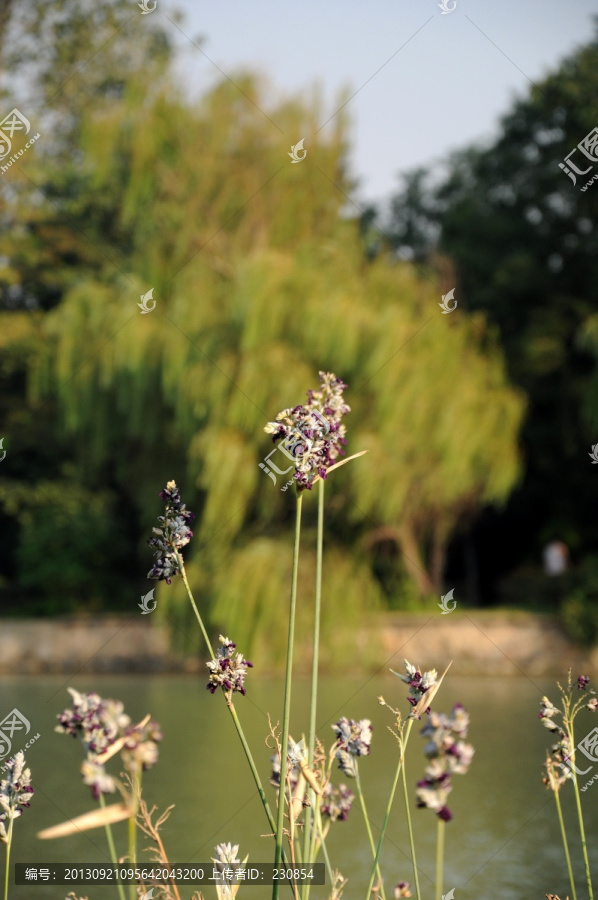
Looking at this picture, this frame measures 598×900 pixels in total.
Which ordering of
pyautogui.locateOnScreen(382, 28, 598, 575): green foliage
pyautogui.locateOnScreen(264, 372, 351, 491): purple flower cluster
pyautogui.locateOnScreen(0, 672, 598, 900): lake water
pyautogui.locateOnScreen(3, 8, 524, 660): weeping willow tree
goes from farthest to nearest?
1. pyautogui.locateOnScreen(382, 28, 598, 575): green foliage
2. pyautogui.locateOnScreen(3, 8, 524, 660): weeping willow tree
3. pyautogui.locateOnScreen(0, 672, 598, 900): lake water
4. pyautogui.locateOnScreen(264, 372, 351, 491): purple flower cluster

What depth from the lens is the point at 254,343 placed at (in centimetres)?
1273

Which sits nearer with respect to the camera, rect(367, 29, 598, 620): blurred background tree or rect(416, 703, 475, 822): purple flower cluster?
rect(416, 703, 475, 822): purple flower cluster

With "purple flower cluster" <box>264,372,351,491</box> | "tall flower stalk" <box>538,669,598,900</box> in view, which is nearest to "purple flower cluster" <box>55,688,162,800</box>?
"purple flower cluster" <box>264,372,351,491</box>

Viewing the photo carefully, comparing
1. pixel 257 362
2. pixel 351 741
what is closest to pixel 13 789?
pixel 351 741

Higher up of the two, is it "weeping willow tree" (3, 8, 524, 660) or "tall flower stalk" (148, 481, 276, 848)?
"weeping willow tree" (3, 8, 524, 660)

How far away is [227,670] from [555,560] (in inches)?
563

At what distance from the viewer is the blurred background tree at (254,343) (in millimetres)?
12828

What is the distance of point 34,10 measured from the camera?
17969 millimetres

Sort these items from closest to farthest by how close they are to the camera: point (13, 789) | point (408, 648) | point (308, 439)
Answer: point (308, 439), point (13, 789), point (408, 648)

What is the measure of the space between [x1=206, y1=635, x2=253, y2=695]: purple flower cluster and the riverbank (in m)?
10.8

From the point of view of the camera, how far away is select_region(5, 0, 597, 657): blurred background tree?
1283 cm

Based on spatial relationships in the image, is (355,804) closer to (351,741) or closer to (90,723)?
(351,741)

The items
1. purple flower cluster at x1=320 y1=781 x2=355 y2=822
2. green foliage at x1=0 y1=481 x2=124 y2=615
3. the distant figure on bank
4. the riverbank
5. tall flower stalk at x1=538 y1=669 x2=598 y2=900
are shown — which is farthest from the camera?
green foliage at x1=0 y1=481 x2=124 y2=615

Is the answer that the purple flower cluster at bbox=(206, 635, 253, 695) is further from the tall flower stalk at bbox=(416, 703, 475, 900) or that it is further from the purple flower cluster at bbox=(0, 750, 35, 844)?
the tall flower stalk at bbox=(416, 703, 475, 900)
